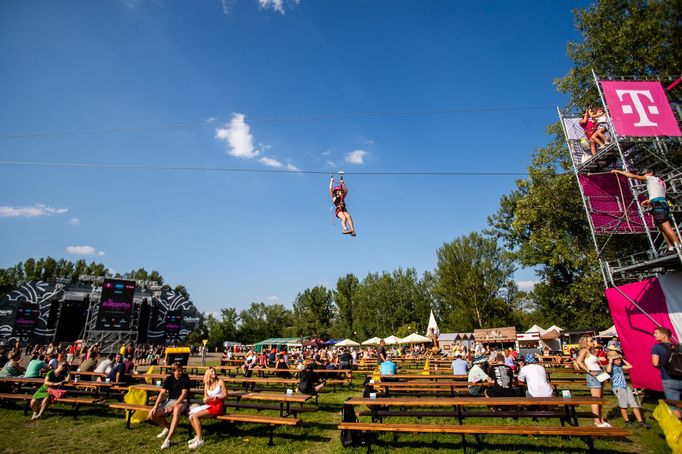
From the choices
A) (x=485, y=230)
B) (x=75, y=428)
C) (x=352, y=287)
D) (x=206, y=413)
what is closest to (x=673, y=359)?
(x=206, y=413)

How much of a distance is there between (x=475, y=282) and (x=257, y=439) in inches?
1511

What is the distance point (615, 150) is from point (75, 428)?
16081mm

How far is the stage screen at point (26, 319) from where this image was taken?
95.5 feet

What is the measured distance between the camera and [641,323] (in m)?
9.23

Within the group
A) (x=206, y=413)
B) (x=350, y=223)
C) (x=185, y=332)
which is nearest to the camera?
(x=206, y=413)

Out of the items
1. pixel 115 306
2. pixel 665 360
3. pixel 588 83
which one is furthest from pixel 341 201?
pixel 115 306

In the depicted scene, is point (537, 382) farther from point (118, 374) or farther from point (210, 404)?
point (118, 374)

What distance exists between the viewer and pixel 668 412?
14.0ft

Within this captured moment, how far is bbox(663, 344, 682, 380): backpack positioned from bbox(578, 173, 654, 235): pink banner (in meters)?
6.20

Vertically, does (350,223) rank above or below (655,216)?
above

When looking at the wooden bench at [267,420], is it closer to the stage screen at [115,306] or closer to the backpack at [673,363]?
the backpack at [673,363]

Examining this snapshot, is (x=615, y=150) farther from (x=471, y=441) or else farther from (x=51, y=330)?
(x=51, y=330)

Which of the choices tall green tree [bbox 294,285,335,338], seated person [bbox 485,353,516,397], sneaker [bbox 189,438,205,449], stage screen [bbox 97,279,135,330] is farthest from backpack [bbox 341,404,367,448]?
tall green tree [bbox 294,285,335,338]

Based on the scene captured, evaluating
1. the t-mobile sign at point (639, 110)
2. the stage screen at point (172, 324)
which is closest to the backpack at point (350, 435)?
the t-mobile sign at point (639, 110)
